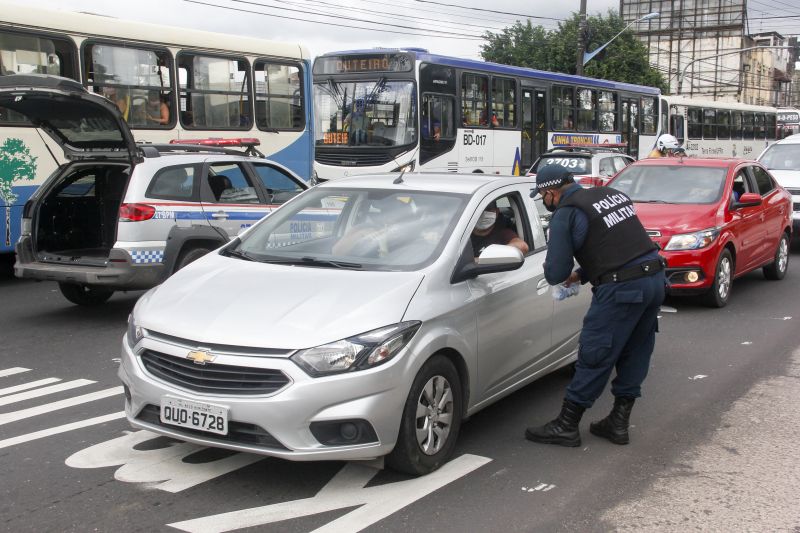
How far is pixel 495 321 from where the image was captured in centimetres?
511

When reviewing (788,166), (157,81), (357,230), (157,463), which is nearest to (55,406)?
(157,463)

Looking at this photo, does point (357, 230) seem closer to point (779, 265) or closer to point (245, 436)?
point (245, 436)

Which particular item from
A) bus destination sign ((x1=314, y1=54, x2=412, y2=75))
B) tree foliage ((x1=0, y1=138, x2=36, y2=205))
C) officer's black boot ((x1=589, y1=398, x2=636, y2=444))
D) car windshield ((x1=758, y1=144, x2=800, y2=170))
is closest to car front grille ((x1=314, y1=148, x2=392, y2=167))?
bus destination sign ((x1=314, y1=54, x2=412, y2=75))

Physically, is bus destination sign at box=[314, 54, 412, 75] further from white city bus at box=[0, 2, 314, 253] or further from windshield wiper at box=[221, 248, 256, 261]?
windshield wiper at box=[221, 248, 256, 261]

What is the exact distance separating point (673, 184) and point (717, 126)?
25.7 meters

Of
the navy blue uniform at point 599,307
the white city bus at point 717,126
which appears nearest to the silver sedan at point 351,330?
the navy blue uniform at point 599,307

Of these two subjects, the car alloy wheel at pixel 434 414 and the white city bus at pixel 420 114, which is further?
the white city bus at pixel 420 114

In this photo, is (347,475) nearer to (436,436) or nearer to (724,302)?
(436,436)

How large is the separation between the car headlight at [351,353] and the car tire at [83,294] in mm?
5875

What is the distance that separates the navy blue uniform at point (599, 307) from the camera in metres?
4.83

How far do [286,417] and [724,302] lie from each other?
7142 millimetres

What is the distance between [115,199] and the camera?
9.17 m

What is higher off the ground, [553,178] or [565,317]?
[553,178]

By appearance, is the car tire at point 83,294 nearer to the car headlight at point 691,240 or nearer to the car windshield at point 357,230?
the car windshield at point 357,230
